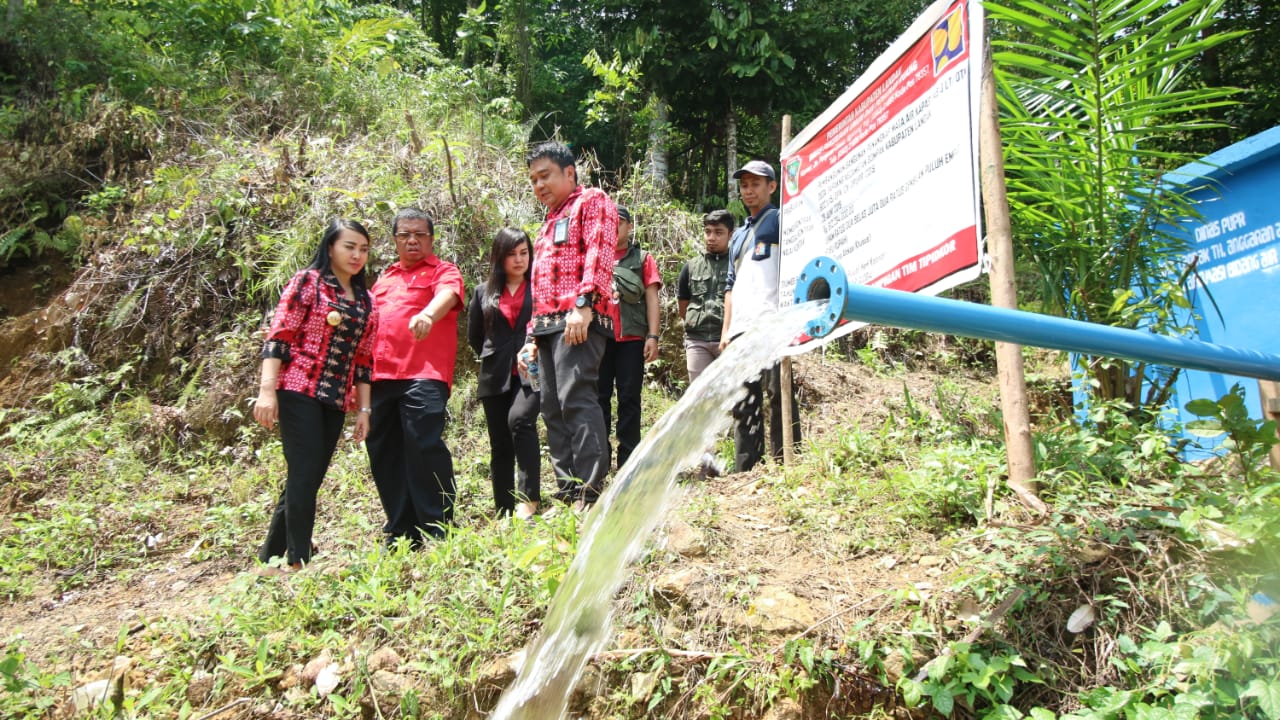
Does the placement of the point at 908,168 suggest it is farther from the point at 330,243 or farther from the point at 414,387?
the point at 330,243

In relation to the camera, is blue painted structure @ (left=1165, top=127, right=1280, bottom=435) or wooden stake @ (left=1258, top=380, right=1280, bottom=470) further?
blue painted structure @ (left=1165, top=127, right=1280, bottom=435)

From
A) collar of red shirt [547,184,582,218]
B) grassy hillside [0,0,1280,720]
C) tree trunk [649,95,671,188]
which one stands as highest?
tree trunk [649,95,671,188]

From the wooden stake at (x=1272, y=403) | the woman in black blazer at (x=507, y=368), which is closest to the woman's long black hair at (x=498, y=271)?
the woman in black blazer at (x=507, y=368)

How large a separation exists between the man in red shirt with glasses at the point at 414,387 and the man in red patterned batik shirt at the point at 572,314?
1.56 feet

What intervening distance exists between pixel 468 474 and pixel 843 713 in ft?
10.5

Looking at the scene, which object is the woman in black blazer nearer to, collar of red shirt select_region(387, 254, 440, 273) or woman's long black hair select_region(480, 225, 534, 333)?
woman's long black hair select_region(480, 225, 534, 333)

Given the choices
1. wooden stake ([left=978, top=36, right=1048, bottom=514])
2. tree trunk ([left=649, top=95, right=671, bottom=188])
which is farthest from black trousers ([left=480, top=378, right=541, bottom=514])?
tree trunk ([left=649, top=95, right=671, bottom=188])

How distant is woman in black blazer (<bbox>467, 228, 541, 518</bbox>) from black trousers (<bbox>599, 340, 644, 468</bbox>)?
0.53m

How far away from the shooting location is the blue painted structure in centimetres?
291

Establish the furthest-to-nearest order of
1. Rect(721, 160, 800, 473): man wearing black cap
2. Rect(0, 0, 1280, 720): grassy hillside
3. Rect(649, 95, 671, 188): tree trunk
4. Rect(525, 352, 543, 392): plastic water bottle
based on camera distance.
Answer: Rect(649, 95, 671, 188): tree trunk < Rect(721, 160, 800, 473): man wearing black cap < Rect(525, 352, 543, 392): plastic water bottle < Rect(0, 0, 1280, 720): grassy hillside

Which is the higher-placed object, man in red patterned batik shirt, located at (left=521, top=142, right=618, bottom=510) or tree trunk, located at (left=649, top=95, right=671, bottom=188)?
tree trunk, located at (left=649, top=95, right=671, bottom=188)

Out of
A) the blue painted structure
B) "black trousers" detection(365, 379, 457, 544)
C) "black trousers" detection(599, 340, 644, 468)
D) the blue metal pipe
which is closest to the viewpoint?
the blue metal pipe

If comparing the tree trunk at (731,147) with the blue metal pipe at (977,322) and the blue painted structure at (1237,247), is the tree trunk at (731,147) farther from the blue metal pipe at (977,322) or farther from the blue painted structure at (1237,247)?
the blue metal pipe at (977,322)

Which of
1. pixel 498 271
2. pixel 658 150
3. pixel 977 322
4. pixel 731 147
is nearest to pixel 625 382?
pixel 498 271
